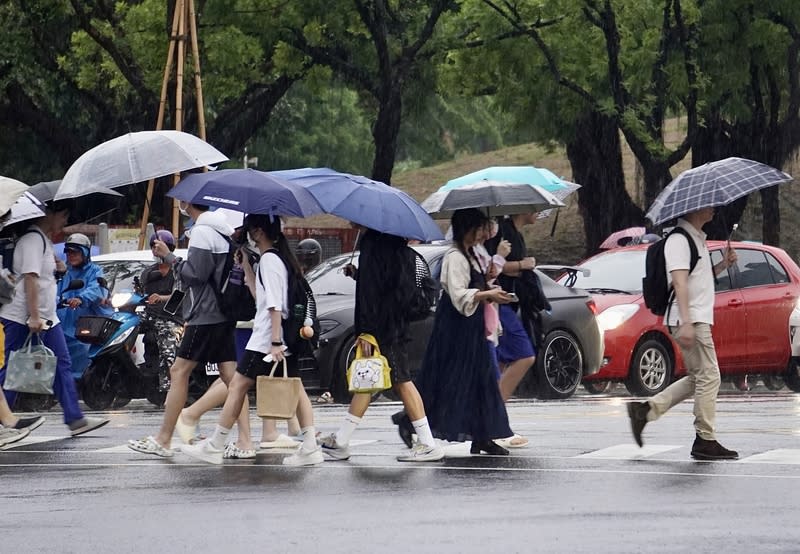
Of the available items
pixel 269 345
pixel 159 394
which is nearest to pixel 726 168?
pixel 269 345

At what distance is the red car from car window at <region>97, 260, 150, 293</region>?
15.2 feet

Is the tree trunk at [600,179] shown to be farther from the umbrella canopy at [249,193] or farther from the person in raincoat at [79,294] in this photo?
the umbrella canopy at [249,193]

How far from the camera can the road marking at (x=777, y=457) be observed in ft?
37.7

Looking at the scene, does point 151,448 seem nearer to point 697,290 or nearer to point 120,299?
point 697,290

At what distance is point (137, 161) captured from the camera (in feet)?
43.5

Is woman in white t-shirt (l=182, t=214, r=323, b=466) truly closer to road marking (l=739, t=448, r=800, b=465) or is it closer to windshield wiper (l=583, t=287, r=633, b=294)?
road marking (l=739, t=448, r=800, b=465)

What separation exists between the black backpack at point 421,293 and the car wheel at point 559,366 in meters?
6.94

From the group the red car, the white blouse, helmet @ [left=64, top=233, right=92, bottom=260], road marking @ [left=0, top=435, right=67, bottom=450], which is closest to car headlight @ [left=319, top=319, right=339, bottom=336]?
helmet @ [left=64, top=233, right=92, bottom=260]

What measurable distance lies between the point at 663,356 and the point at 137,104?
2022cm

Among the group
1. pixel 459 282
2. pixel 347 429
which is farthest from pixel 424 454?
pixel 459 282

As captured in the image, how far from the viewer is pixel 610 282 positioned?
801 inches

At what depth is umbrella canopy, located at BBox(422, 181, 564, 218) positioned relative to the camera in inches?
500

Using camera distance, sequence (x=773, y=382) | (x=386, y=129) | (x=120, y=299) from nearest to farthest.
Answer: (x=120, y=299) < (x=773, y=382) < (x=386, y=129)

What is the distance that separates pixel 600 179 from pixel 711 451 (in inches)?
982
